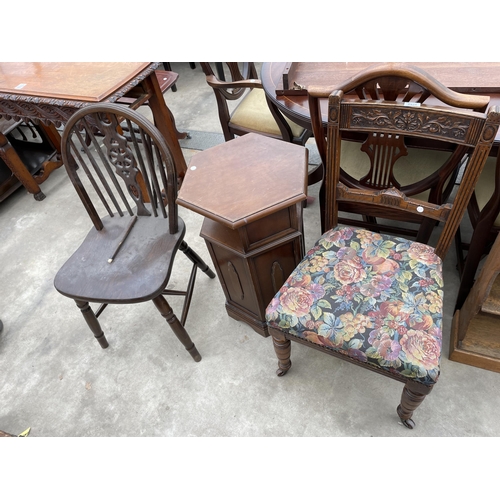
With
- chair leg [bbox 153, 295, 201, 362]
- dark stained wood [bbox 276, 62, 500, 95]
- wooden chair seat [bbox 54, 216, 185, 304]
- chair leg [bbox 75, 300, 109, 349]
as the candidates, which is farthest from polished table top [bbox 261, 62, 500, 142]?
chair leg [bbox 75, 300, 109, 349]

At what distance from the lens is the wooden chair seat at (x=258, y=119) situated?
2.00 m

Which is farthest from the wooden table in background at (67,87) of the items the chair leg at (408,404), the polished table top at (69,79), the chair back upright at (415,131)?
the chair leg at (408,404)

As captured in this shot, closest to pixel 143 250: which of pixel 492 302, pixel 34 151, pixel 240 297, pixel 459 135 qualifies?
A: pixel 240 297

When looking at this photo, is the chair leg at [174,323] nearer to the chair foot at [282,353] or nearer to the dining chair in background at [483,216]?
the chair foot at [282,353]

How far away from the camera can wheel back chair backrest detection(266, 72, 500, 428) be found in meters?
1.04

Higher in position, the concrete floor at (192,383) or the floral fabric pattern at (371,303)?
the floral fabric pattern at (371,303)

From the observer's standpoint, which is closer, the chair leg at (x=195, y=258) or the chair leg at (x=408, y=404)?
the chair leg at (x=408, y=404)

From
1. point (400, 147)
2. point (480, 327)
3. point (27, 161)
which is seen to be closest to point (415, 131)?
point (400, 147)

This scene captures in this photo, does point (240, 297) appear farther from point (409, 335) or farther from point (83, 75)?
point (83, 75)

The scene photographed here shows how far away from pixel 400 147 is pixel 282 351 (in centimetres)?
85

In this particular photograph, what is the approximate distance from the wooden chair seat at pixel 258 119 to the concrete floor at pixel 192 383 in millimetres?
571

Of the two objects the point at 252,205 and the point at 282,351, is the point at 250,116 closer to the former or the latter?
the point at 252,205

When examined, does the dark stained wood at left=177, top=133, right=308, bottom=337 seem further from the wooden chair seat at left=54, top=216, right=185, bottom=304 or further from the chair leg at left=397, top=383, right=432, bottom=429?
the chair leg at left=397, top=383, right=432, bottom=429

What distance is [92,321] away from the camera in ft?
5.36
